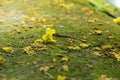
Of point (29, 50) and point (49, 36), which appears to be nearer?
point (29, 50)

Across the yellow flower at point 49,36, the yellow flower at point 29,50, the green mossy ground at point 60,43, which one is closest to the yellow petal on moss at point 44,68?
the green mossy ground at point 60,43

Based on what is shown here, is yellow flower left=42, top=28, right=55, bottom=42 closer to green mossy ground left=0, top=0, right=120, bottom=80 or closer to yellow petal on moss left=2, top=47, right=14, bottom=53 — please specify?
green mossy ground left=0, top=0, right=120, bottom=80

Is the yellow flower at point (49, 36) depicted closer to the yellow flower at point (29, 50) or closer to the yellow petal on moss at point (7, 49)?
the yellow flower at point (29, 50)

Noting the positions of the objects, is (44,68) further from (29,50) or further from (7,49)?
(7,49)

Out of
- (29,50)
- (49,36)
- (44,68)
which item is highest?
(49,36)

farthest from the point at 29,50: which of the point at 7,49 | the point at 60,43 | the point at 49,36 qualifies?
the point at 60,43

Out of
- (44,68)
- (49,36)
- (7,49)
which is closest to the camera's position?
(44,68)

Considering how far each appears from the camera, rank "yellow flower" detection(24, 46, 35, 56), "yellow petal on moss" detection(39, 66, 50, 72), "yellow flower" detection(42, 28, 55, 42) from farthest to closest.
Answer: "yellow flower" detection(42, 28, 55, 42)
"yellow flower" detection(24, 46, 35, 56)
"yellow petal on moss" detection(39, 66, 50, 72)

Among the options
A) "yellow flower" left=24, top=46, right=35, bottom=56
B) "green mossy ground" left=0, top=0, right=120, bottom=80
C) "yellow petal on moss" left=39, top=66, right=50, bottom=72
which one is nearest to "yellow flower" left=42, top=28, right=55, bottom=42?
"green mossy ground" left=0, top=0, right=120, bottom=80

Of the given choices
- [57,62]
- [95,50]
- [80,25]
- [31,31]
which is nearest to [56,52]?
[57,62]

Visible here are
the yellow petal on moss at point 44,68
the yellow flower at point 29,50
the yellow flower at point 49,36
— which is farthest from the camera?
the yellow flower at point 49,36
